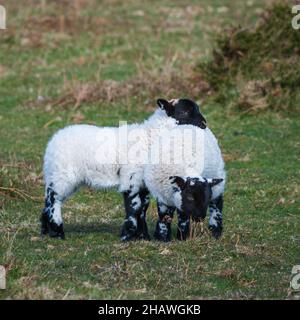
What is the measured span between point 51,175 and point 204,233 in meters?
1.97

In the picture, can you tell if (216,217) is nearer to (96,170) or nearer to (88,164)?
(96,170)

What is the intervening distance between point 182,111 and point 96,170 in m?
1.31

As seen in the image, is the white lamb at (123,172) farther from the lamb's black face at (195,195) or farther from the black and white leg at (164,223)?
the lamb's black face at (195,195)

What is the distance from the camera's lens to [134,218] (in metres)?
11.2

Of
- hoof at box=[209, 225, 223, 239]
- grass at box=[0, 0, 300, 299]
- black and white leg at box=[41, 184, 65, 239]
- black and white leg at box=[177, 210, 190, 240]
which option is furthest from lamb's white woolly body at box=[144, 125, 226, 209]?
black and white leg at box=[41, 184, 65, 239]

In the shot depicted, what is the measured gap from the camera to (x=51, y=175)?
11375 mm

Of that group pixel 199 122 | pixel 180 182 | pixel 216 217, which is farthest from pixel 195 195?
pixel 199 122

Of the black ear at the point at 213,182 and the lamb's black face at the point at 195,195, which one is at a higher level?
the black ear at the point at 213,182

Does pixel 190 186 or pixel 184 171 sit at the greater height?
pixel 184 171

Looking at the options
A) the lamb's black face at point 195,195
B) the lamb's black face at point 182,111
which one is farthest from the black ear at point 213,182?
the lamb's black face at point 182,111

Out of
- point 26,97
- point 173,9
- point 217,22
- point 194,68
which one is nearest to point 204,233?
point 194,68

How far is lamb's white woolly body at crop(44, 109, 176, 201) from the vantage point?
1125 cm

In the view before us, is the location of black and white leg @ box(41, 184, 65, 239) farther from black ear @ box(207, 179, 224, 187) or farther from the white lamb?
black ear @ box(207, 179, 224, 187)

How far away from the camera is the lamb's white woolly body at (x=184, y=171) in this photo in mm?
10914
